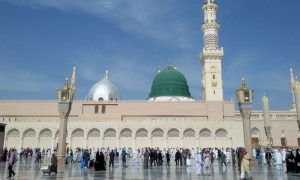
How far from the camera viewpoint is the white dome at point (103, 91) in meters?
42.2

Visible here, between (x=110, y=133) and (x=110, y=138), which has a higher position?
(x=110, y=133)

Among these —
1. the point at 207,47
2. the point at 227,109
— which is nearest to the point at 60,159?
the point at 227,109

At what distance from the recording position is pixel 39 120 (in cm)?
A: 3516

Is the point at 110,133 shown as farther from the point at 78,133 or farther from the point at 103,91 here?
the point at 103,91

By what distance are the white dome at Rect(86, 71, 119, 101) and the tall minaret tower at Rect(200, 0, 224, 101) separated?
41.1 ft

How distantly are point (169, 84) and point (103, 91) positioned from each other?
9031 millimetres

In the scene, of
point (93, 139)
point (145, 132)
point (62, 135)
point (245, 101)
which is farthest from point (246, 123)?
point (93, 139)

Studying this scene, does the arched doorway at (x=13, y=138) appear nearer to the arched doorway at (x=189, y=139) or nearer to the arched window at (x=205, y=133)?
the arched doorway at (x=189, y=139)

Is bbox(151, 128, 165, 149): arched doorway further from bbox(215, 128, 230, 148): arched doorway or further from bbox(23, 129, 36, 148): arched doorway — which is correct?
bbox(23, 129, 36, 148): arched doorway

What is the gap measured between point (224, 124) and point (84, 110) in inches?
633

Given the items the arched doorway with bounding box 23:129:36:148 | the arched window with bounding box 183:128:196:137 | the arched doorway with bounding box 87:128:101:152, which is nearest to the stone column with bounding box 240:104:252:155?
the arched window with bounding box 183:128:196:137

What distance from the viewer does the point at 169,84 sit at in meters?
43.4

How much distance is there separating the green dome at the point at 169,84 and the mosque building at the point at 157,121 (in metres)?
4.43

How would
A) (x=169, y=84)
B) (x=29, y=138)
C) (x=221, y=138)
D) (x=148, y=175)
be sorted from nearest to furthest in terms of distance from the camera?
(x=148, y=175)
(x=221, y=138)
(x=29, y=138)
(x=169, y=84)
